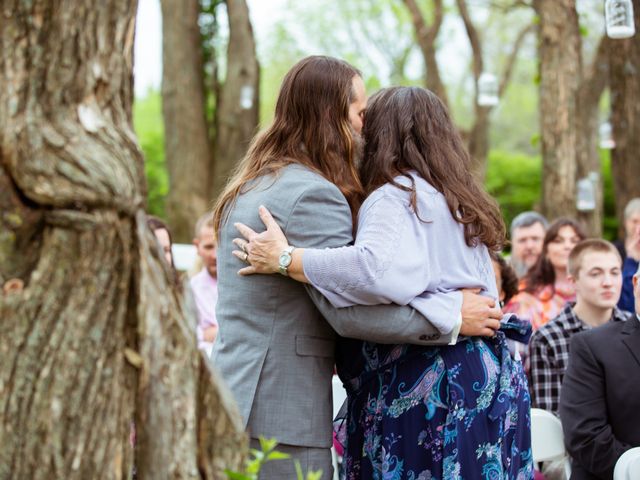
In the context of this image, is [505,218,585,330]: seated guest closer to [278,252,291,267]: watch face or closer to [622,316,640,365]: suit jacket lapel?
[622,316,640,365]: suit jacket lapel

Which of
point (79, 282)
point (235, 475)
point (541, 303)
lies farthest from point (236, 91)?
point (235, 475)

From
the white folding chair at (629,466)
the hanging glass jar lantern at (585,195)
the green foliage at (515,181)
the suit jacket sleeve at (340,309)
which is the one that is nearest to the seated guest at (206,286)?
the white folding chair at (629,466)

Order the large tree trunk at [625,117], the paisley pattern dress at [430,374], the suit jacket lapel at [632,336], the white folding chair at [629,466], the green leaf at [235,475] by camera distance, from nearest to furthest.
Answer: the green leaf at [235,475] → the paisley pattern dress at [430,374] → the white folding chair at [629,466] → the suit jacket lapel at [632,336] → the large tree trunk at [625,117]

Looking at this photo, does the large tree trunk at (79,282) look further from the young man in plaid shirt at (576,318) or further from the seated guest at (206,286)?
the seated guest at (206,286)

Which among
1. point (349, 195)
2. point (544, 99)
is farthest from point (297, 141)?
point (544, 99)

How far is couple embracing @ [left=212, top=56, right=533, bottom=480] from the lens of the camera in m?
2.99

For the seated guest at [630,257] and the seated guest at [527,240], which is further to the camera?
the seated guest at [527,240]

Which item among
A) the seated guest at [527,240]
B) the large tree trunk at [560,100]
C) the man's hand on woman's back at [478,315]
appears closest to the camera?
the man's hand on woman's back at [478,315]

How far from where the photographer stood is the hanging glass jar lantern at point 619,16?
764cm

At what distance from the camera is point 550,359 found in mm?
5570

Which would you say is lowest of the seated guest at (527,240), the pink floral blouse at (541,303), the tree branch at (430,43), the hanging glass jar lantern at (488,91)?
the pink floral blouse at (541,303)

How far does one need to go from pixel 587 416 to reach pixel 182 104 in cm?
946

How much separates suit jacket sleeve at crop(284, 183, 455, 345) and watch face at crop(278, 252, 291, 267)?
103 mm

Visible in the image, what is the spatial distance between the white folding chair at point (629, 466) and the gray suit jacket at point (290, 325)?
4.73 ft
